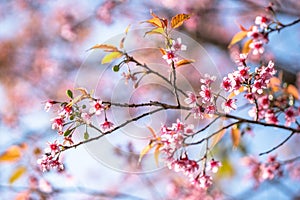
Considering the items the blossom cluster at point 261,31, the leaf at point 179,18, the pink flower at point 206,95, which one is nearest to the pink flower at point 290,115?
the blossom cluster at point 261,31

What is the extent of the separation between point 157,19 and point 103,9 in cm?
194

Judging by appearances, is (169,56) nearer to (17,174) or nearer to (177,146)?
(177,146)

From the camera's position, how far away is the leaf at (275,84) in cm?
177

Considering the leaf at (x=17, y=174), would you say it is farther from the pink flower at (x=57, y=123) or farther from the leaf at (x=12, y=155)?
the pink flower at (x=57, y=123)

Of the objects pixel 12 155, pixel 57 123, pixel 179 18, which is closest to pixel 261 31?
pixel 179 18

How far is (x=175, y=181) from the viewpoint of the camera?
2926mm

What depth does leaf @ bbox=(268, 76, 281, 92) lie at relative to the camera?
5.79 feet

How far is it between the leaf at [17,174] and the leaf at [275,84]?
1.40 metres

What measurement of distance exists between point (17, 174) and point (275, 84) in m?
1.43

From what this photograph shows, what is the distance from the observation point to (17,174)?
2402 millimetres

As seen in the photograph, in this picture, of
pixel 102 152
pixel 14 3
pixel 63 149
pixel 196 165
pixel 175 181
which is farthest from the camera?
pixel 14 3

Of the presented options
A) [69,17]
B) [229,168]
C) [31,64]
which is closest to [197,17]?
[229,168]

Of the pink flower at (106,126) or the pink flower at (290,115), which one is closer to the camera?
the pink flower at (106,126)

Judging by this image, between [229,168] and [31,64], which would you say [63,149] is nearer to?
[229,168]
